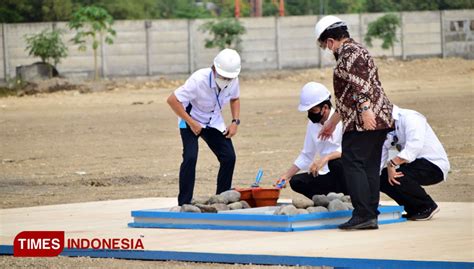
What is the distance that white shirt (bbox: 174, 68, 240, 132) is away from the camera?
12.2 meters

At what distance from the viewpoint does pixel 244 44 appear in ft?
143

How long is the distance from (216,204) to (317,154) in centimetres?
134

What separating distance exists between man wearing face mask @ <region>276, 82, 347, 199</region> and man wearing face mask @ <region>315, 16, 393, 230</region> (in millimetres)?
887

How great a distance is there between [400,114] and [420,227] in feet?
3.37

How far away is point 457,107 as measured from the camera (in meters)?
27.3

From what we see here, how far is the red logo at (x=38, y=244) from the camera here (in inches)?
388

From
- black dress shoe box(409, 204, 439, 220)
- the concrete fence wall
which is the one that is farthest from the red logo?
the concrete fence wall

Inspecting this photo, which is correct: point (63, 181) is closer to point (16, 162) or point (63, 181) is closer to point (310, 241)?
point (16, 162)

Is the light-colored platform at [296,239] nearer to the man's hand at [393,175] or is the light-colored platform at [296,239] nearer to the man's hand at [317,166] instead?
the man's hand at [393,175]

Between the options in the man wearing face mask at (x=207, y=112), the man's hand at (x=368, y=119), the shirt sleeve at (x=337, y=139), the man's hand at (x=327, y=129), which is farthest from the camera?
the man wearing face mask at (x=207, y=112)

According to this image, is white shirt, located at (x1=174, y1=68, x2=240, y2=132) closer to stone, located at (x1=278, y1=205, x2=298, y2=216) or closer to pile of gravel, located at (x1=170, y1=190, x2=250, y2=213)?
pile of gravel, located at (x1=170, y1=190, x2=250, y2=213)

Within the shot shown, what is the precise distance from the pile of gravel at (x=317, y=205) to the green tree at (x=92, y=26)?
30.2 m

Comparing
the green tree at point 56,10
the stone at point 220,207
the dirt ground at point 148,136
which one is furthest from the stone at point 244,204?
the green tree at point 56,10

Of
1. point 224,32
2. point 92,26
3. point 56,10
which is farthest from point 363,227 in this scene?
point 56,10
